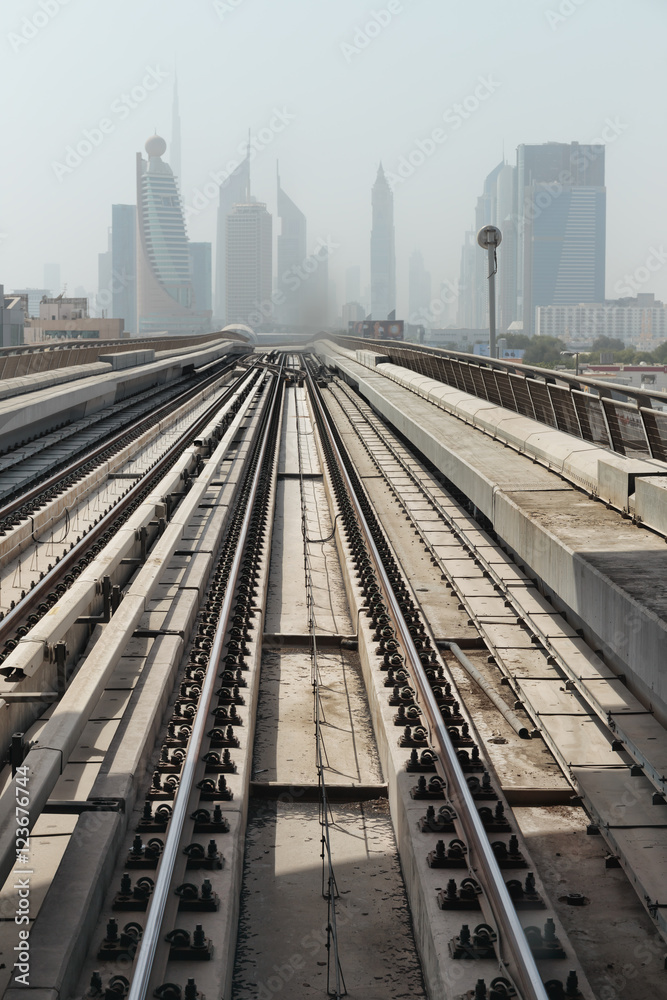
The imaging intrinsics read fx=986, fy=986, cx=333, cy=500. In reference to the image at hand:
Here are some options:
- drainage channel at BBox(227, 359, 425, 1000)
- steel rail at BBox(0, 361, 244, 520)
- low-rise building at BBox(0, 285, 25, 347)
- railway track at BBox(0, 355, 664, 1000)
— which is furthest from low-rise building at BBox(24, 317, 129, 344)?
drainage channel at BBox(227, 359, 425, 1000)

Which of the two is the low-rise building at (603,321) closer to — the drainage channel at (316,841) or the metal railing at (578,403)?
the metal railing at (578,403)

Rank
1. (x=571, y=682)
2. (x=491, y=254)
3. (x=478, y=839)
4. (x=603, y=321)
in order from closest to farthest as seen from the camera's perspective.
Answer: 1. (x=478, y=839)
2. (x=571, y=682)
3. (x=491, y=254)
4. (x=603, y=321)

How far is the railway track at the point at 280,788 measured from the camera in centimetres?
395

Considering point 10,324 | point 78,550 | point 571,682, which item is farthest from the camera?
point 10,324

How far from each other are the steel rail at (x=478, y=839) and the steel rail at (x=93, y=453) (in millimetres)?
6692

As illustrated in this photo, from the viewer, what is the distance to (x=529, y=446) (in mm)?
12477

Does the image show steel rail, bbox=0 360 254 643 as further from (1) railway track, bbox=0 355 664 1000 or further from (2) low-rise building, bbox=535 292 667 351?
(2) low-rise building, bbox=535 292 667 351

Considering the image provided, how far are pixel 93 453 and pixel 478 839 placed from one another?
48.0 ft

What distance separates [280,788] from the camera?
19.0ft

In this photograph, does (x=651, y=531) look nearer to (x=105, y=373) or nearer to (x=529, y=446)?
(x=529, y=446)

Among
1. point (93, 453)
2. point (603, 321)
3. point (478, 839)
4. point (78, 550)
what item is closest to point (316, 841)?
point (478, 839)

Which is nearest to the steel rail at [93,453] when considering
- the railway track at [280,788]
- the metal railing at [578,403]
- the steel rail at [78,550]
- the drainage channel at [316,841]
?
the steel rail at [78,550]

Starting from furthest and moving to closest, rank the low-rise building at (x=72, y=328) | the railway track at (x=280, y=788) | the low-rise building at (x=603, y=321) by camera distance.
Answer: the low-rise building at (x=603, y=321) → the low-rise building at (x=72, y=328) → the railway track at (x=280, y=788)

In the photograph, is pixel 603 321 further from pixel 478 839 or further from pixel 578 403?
pixel 478 839
